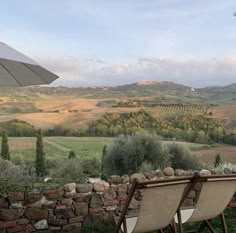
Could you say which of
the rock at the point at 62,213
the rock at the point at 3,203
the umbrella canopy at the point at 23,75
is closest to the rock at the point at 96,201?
the rock at the point at 62,213

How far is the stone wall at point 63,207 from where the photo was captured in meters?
4.86

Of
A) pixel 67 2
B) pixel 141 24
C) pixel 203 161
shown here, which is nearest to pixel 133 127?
pixel 203 161

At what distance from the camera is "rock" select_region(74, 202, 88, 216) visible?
17.2 ft

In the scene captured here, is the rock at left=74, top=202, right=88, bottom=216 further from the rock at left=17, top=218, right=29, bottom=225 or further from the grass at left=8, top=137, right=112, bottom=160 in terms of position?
the grass at left=8, top=137, right=112, bottom=160

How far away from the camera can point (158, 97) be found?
16359mm

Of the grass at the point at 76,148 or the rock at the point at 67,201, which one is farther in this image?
the grass at the point at 76,148

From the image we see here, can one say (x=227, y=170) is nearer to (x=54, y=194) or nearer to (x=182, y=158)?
(x=182, y=158)

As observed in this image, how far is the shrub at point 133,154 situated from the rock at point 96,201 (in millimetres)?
3083

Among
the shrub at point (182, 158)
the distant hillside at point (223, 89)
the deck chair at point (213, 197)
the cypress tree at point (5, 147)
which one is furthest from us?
the distant hillside at point (223, 89)

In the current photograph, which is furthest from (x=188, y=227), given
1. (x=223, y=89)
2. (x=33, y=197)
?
(x=223, y=89)

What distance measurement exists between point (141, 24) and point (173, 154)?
923cm

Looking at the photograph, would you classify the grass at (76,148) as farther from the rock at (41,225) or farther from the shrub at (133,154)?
the rock at (41,225)

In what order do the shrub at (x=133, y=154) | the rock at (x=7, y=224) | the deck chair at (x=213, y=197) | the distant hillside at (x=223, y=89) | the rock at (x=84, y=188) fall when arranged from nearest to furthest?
the deck chair at (x=213, y=197)
the rock at (x=7, y=224)
the rock at (x=84, y=188)
the shrub at (x=133, y=154)
the distant hillside at (x=223, y=89)

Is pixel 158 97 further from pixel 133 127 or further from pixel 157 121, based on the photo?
pixel 133 127
